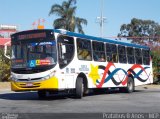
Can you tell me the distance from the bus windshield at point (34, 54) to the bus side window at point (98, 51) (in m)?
3.74

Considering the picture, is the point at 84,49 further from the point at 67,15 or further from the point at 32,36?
the point at 67,15

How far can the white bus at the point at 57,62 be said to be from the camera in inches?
716

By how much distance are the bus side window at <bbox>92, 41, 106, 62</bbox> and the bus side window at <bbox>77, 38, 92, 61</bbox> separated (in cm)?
54

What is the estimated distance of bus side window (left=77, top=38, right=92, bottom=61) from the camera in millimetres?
19922

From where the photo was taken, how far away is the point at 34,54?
18.4 metres

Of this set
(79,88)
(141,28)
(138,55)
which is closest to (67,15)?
(141,28)

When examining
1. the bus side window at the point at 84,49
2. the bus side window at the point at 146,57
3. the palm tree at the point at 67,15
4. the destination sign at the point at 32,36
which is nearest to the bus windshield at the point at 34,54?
the destination sign at the point at 32,36

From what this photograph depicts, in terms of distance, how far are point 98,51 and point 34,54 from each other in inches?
176

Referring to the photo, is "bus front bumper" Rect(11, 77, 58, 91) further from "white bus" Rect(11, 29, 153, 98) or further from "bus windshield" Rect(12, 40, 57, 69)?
"bus windshield" Rect(12, 40, 57, 69)

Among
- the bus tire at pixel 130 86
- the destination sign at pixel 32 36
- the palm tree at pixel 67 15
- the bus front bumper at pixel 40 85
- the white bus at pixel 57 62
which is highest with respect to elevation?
the palm tree at pixel 67 15

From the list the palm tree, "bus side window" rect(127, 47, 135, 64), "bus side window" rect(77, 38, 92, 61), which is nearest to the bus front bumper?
"bus side window" rect(77, 38, 92, 61)

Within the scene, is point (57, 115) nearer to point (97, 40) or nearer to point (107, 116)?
point (107, 116)

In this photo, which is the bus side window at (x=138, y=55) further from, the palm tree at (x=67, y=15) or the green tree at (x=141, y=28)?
the green tree at (x=141, y=28)

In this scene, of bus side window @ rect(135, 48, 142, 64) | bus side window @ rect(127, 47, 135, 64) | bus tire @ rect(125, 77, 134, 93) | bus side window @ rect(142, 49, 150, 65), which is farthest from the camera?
bus side window @ rect(142, 49, 150, 65)
